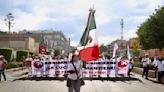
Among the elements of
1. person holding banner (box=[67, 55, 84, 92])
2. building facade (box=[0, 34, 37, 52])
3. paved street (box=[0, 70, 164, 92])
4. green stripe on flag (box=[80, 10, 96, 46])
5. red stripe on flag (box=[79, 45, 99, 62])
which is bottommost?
paved street (box=[0, 70, 164, 92])

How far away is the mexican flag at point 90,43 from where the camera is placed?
1243cm

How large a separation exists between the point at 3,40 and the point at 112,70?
69253mm

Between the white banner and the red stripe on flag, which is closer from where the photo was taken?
the red stripe on flag

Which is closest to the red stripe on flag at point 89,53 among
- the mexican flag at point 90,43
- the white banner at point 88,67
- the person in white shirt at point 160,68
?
the mexican flag at point 90,43

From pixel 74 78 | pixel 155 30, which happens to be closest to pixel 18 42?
pixel 155 30

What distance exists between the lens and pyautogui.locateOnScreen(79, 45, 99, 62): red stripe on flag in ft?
40.7

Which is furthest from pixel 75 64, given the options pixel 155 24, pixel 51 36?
pixel 51 36

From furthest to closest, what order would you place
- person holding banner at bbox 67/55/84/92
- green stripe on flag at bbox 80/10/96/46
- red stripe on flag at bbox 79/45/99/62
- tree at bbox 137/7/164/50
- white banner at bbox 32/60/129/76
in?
tree at bbox 137/7/164/50 < white banner at bbox 32/60/129/76 < green stripe on flag at bbox 80/10/96/46 < red stripe on flag at bbox 79/45/99/62 < person holding banner at bbox 67/55/84/92

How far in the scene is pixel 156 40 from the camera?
59031 mm

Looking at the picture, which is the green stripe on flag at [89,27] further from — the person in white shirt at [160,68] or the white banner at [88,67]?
the white banner at [88,67]

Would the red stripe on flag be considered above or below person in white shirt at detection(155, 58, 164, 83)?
above

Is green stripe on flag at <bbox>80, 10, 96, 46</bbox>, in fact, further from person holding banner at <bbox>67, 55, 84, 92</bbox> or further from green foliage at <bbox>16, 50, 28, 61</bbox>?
green foliage at <bbox>16, 50, 28, 61</bbox>

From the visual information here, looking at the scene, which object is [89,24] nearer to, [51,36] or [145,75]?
[145,75]

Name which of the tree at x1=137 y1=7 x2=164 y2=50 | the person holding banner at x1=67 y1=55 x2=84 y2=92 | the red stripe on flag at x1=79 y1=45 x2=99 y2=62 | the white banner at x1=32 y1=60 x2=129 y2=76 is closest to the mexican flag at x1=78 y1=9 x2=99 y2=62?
the red stripe on flag at x1=79 y1=45 x2=99 y2=62
